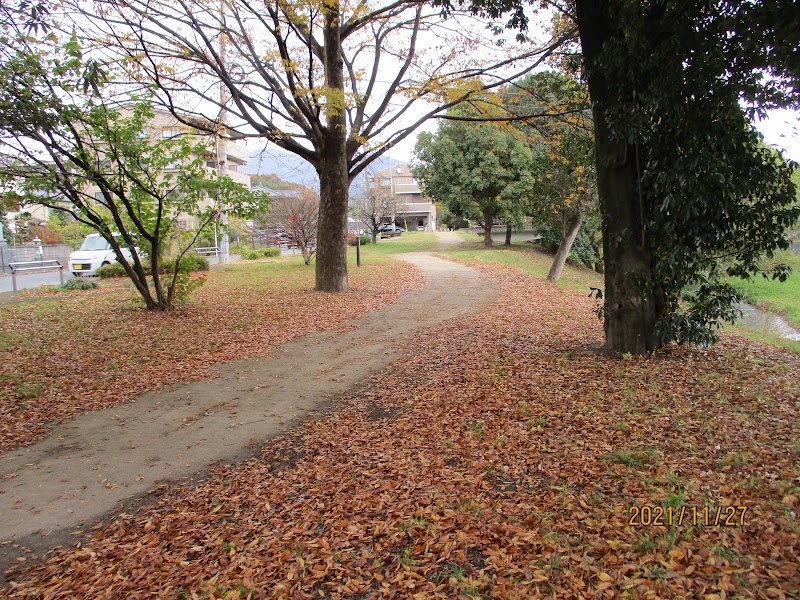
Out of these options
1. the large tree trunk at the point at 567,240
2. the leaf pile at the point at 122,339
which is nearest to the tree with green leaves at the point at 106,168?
the leaf pile at the point at 122,339

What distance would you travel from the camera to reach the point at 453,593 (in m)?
2.54

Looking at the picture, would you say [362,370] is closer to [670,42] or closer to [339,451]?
[339,451]

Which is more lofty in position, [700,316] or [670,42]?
[670,42]

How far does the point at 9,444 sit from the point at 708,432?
19.9ft

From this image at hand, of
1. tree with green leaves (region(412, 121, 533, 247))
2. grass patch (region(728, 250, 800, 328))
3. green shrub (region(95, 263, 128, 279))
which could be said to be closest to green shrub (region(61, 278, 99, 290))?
green shrub (region(95, 263, 128, 279))

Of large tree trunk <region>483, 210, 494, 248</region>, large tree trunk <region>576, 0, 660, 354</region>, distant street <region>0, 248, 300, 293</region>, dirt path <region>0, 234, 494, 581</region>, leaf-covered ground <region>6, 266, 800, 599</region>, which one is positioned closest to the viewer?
leaf-covered ground <region>6, 266, 800, 599</region>

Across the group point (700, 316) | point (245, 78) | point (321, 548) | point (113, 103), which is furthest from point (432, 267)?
point (321, 548)

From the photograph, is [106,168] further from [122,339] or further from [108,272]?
[108,272]

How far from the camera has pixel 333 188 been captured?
40.6ft

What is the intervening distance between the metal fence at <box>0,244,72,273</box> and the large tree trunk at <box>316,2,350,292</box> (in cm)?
1930

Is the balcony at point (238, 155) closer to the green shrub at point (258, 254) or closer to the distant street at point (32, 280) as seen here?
the green shrub at point (258, 254)

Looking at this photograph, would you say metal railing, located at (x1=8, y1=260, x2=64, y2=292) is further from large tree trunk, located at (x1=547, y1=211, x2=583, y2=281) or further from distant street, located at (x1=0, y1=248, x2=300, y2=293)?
large tree trunk, located at (x1=547, y1=211, x2=583, y2=281)
